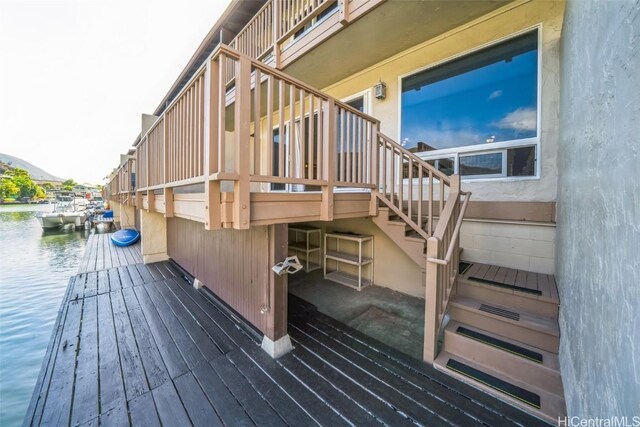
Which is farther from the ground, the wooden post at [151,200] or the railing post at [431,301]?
the wooden post at [151,200]

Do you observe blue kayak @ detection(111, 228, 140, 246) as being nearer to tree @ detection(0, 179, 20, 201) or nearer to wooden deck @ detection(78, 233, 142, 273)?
wooden deck @ detection(78, 233, 142, 273)

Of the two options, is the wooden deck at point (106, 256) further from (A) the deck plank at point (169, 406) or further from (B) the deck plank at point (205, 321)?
(A) the deck plank at point (169, 406)

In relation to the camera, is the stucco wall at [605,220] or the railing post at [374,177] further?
the railing post at [374,177]

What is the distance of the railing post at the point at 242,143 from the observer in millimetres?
1759

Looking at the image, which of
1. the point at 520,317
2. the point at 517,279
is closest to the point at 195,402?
the point at 520,317

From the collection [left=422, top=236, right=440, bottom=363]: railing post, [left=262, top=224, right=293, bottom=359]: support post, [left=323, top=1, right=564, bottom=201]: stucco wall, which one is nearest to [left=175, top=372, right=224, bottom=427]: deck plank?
[left=262, top=224, right=293, bottom=359]: support post

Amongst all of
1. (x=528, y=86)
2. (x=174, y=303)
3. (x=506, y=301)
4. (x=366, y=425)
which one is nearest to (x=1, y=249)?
(x=174, y=303)

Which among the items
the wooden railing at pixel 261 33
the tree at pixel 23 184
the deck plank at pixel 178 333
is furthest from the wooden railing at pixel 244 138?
the tree at pixel 23 184

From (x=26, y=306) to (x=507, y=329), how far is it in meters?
8.04

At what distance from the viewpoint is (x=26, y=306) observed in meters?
4.64

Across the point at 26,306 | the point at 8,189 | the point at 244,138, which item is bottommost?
the point at 26,306

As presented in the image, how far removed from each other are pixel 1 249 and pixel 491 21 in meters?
16.8

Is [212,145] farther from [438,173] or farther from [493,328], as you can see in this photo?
[493,328]

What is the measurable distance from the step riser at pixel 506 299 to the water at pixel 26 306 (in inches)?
173
